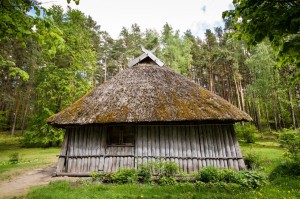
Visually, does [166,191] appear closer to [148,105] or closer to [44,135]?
[148,105]

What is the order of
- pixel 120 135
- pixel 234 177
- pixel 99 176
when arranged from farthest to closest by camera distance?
pixel 120 135 < pixel 99 176 < pixel 234 177

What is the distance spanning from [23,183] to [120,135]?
4.72 m

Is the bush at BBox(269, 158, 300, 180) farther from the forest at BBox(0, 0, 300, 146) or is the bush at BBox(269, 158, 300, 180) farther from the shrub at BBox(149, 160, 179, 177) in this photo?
the forest at BBox(0, 0, 300, 146)

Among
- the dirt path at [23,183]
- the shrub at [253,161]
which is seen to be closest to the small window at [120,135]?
the dirt path at [23,183]

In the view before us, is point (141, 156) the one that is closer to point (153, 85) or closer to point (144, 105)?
point (144, 105)

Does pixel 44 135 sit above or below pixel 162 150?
above

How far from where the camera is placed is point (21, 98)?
32.8 metres

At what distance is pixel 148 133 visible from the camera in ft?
33.1

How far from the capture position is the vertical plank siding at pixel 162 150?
31.7ft

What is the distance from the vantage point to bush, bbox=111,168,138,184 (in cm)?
850

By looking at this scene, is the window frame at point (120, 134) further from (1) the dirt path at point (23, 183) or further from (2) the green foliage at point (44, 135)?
(2) the green foliage at point (44, 135)

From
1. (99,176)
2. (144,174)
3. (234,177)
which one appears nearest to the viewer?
(234,177)

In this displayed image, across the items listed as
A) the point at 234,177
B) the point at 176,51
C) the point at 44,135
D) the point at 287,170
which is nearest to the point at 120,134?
the point at 234,177

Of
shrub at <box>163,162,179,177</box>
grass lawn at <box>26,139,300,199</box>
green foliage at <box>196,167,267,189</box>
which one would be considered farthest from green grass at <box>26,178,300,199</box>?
shrub at <box>163,162,179,177</box>
